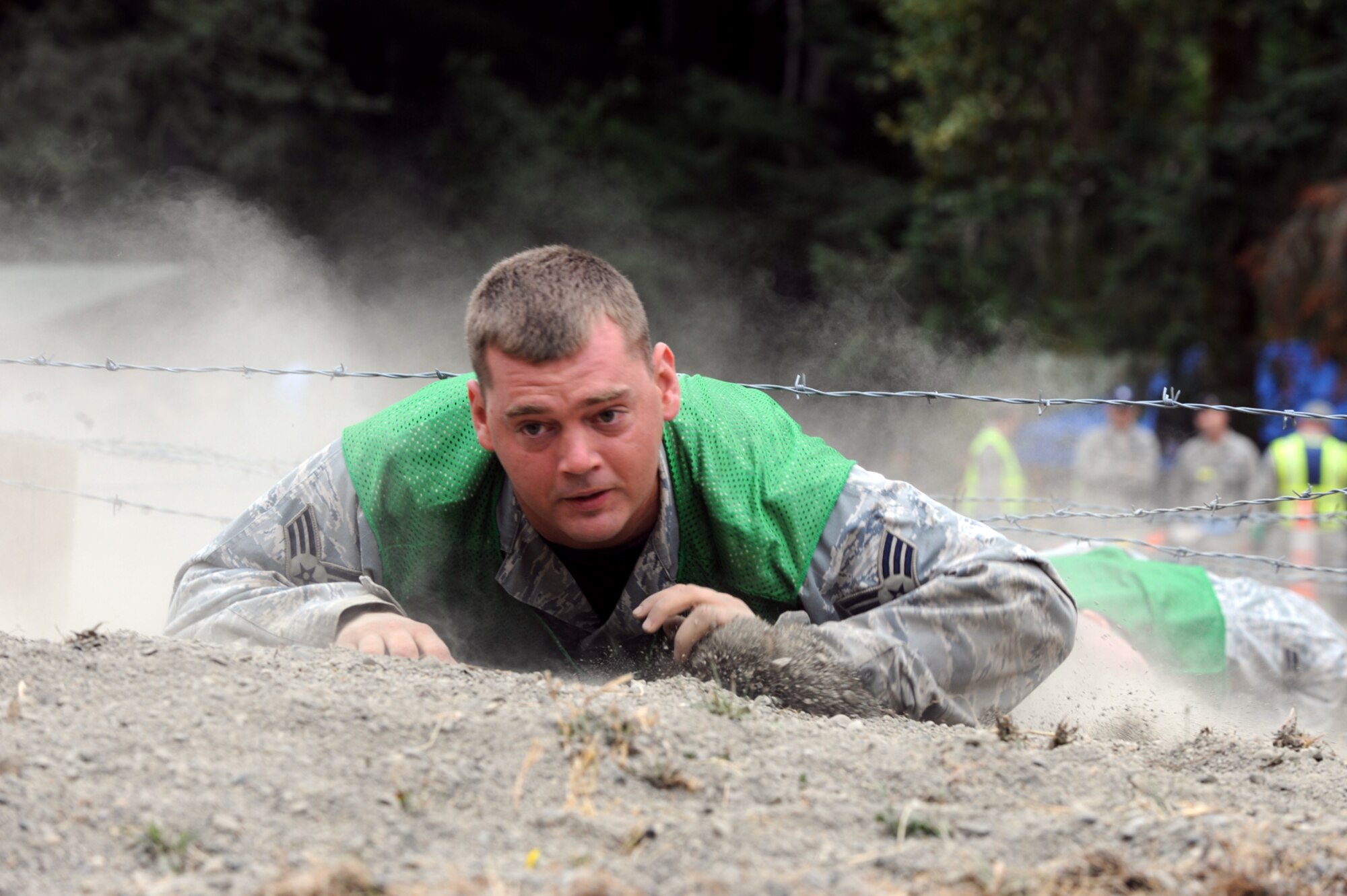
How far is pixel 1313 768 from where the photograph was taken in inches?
93.7

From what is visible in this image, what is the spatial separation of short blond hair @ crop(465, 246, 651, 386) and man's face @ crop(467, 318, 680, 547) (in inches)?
0.9

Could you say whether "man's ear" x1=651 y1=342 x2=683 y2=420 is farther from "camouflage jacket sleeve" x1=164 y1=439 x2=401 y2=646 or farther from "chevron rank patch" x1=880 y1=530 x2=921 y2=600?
"camouflage jacket sleeve" x1=164 y1=439 x2=401 y2=646

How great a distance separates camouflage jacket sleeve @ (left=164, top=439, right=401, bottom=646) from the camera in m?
2.79

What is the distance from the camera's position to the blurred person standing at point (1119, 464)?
10852mm

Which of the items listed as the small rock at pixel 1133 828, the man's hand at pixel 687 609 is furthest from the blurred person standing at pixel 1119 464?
the small rock at pixel 1133 828

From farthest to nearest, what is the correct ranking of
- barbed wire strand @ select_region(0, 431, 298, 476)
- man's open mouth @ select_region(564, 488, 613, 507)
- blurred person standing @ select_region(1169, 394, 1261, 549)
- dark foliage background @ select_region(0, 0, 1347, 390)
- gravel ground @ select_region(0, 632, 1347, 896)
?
dark foliage background @ select_region(0, 0, 1347, 390), blurred person standing @ select_region(1169, 394, 1261, 549), barbed wire strand @ select_region(0, 431, 298, 476), man's open mouth @ select_region(564, 488, 613, 507), gravel ground @ select_region(0, 632, 1347, 896)

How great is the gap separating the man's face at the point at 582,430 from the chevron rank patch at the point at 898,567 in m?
0.52

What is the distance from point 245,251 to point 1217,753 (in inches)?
380

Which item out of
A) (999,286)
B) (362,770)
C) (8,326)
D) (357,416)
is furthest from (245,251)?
(362,770)

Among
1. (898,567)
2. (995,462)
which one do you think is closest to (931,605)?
(898,567)

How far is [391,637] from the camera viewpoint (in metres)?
2.55

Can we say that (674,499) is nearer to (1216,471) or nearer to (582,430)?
(582,430)

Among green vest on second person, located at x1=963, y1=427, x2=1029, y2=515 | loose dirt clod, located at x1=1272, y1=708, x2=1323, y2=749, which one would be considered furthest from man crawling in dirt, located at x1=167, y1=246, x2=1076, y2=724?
green vest on second person, located at x1=963, y1=427, x2=1029, y2=515

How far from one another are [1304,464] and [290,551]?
8769mm
